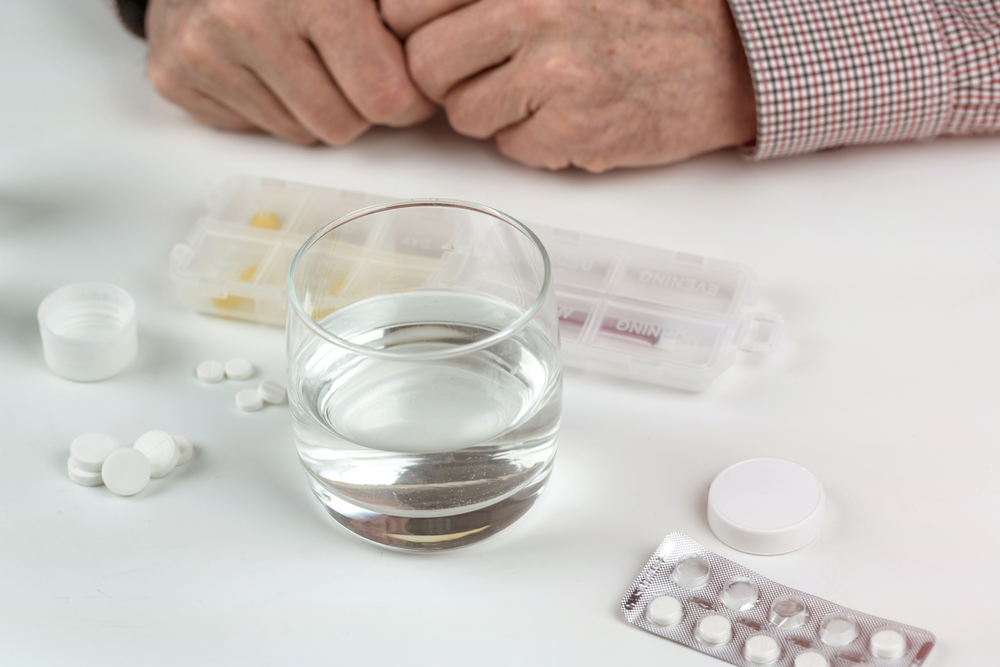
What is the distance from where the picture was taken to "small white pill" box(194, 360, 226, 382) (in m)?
0.75

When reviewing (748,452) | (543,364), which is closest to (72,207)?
(543,364)

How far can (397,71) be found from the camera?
944mm

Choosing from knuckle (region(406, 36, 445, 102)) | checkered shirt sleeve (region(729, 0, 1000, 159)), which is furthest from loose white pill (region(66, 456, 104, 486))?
checkered shirt sleeve (region(729, 0, 1000, 159))

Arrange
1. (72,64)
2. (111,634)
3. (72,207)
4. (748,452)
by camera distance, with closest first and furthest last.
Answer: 1. (111,634)
2. (748,452)
3. (72,207)
4. (72,64)

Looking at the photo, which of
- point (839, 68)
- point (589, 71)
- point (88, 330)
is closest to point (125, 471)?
point (88, 330)

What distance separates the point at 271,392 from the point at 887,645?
1.43ft

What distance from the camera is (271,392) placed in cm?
73

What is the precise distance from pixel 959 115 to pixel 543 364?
1.93ft

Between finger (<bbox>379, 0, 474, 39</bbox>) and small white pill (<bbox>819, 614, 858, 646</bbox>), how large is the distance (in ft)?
1.99

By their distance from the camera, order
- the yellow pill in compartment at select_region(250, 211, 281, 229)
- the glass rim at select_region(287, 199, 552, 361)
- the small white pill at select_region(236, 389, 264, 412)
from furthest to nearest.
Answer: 1. the yellow pill in compartment at select_region(250, 211, 281, 229)
2. the small white pill at select_region(236, 389, 264, 412)
3. the glass rim at select_region(287, 199, 552, 361)

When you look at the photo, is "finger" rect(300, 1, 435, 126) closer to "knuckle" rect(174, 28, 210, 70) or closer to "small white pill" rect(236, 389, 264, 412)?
"knuckle" rect(174, 28, 210, 70)

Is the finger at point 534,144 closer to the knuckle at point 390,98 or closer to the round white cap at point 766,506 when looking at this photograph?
the knuckle at point 390,98

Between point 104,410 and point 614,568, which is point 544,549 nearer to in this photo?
point 614,568

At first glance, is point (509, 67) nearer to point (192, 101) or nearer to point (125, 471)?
point (192, 101)
